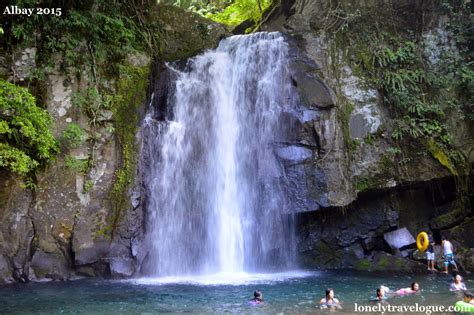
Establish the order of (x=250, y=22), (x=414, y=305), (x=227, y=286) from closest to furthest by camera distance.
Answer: (x=414, y=305), (x=227, y=286), (x=250, y=22)

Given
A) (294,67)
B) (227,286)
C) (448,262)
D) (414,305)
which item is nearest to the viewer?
(414,305)

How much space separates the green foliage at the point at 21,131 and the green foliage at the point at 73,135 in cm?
44

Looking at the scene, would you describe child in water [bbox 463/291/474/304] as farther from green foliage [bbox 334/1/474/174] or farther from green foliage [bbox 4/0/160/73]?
green foliage [bbox 4/0/160/73]

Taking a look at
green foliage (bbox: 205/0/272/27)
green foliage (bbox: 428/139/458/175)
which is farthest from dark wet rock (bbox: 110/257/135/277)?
green foliage (bbox: 205/0/272/27)

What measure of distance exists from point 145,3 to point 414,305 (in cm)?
1211

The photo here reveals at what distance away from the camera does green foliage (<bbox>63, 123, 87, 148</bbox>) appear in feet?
38.6

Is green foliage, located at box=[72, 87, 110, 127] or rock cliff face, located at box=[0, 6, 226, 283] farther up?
green foliage, located at box=[72, 87, 110, 127]

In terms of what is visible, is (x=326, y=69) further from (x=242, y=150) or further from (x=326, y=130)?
(x=242, y=150)

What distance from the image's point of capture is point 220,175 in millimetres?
13094

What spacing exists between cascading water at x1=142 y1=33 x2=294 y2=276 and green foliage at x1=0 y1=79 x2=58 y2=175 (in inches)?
113

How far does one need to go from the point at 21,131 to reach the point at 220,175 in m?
5.35

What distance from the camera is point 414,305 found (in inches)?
313

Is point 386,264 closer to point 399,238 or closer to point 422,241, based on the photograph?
point 399,238

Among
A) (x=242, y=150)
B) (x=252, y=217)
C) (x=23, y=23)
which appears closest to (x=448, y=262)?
(x=252, y=217)
